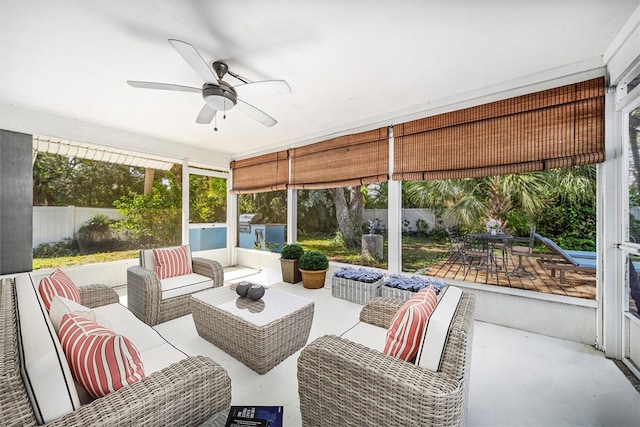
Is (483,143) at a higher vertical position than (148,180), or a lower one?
higher

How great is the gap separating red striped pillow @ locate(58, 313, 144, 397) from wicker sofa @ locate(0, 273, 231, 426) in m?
0.05

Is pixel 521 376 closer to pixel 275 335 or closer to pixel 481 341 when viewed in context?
pixel 481 341

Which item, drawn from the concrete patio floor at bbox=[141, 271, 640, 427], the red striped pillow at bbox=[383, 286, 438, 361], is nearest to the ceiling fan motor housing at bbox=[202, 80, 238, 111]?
the concrete patio floor at bbox=[141, 271, 640, 427]

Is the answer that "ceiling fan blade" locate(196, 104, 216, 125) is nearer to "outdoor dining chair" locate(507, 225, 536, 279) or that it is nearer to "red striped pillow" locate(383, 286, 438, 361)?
"red striped pillow" locate(383, 286, 438, 361)

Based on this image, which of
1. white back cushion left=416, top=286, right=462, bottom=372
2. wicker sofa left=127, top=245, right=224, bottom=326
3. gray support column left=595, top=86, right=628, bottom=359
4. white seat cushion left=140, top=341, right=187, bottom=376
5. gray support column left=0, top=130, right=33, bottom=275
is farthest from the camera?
gray support column left=0, top=130, right=33, bottom=275

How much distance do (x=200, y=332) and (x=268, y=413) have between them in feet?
5.37

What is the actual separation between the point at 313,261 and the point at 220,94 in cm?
261

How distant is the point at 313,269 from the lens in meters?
3.92

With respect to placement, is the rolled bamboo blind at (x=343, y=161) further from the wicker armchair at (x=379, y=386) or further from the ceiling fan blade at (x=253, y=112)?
the wicker armchair at (x=379, y=386)

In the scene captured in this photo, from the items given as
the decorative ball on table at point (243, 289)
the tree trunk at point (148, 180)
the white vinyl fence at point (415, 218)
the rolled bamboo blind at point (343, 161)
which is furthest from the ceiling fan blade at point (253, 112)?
the tree trunk at point (148, 180)

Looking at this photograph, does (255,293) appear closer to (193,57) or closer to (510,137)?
(193,57)

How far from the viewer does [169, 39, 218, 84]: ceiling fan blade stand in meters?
1.62

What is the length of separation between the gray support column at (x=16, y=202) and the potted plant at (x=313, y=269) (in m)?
3.63

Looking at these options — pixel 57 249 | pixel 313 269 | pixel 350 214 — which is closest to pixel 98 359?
pixel 313 269
